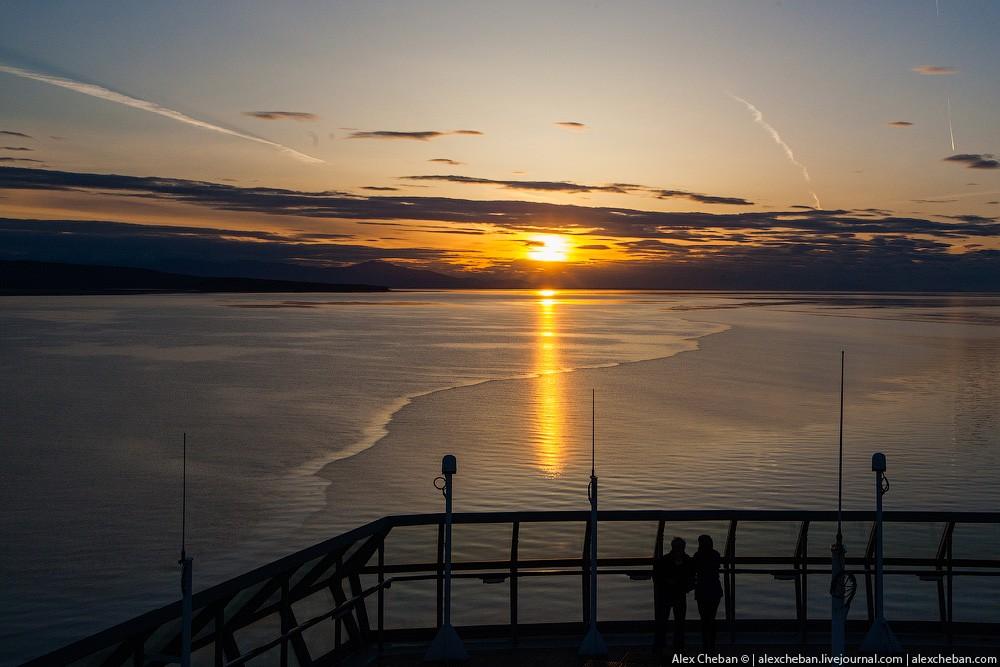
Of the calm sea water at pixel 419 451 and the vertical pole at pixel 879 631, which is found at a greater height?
the vertical pole at pixel 879 631

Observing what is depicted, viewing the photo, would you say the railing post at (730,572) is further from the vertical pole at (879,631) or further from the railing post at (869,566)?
the railing post at (869,566)

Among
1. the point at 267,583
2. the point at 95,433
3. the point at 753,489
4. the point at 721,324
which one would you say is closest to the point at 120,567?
the point at 267,583

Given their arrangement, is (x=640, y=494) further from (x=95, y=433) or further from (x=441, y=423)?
(x=95, y=433)

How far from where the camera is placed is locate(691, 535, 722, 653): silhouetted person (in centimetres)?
1092

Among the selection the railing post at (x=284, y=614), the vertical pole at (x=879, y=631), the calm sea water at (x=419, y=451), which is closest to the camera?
the railing post at (x=284, y=614)

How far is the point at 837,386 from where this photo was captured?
5725 centimetres

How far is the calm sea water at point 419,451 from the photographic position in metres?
19.7

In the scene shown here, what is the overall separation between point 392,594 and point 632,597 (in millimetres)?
4440

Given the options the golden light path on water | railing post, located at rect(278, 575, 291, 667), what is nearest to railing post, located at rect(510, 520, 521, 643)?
railing post, located at rect(278, 575, 291, 667)

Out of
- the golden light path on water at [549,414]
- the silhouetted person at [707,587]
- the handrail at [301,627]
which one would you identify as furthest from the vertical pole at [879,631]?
the golden light path on water at [549,414]

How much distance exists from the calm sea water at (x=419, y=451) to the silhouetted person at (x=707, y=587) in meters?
0.85

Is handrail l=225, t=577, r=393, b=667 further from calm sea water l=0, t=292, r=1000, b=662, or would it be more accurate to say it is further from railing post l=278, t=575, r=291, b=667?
calm sea water l=0, t=292, r=1000, b=662

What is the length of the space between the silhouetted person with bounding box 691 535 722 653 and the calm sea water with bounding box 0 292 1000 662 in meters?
0.85

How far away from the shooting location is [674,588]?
35.8 feet
